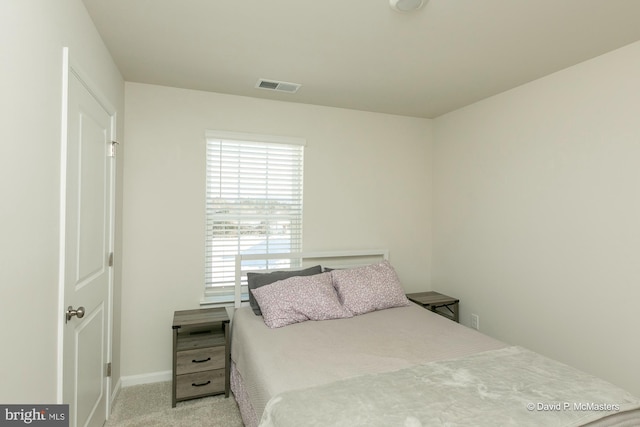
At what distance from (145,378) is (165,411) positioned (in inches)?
20.3

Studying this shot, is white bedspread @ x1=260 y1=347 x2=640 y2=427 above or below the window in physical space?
below

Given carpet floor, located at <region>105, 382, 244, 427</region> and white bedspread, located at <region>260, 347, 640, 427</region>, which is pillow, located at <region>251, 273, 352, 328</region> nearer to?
carpet floor, located at <region>105, 382, 244, 427</region>

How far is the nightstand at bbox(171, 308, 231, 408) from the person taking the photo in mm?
2504

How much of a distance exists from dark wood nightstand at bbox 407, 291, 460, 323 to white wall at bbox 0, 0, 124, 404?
9.41 feet

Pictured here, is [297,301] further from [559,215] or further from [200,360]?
[559,215]

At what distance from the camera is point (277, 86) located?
287 cm

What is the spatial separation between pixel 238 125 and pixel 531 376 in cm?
283

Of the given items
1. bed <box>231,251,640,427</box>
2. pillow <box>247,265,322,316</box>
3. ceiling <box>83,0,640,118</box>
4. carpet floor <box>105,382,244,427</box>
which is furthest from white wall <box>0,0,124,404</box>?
pillow <box>247,265,322,316</box>

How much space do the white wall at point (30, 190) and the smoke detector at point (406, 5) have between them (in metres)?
1.53

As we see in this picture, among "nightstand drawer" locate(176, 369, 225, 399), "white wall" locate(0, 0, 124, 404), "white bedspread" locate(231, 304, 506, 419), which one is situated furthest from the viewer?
"nightstand drawer" locate(176, 369, 225, 399)

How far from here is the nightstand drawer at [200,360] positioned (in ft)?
8.23

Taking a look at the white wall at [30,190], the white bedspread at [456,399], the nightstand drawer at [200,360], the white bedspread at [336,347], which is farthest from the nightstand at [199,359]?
the white bedspread at [456,399]

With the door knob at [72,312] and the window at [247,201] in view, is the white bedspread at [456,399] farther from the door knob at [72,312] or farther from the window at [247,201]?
the window at [247,201]

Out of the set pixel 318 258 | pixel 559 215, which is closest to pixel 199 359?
pixel 318 258
